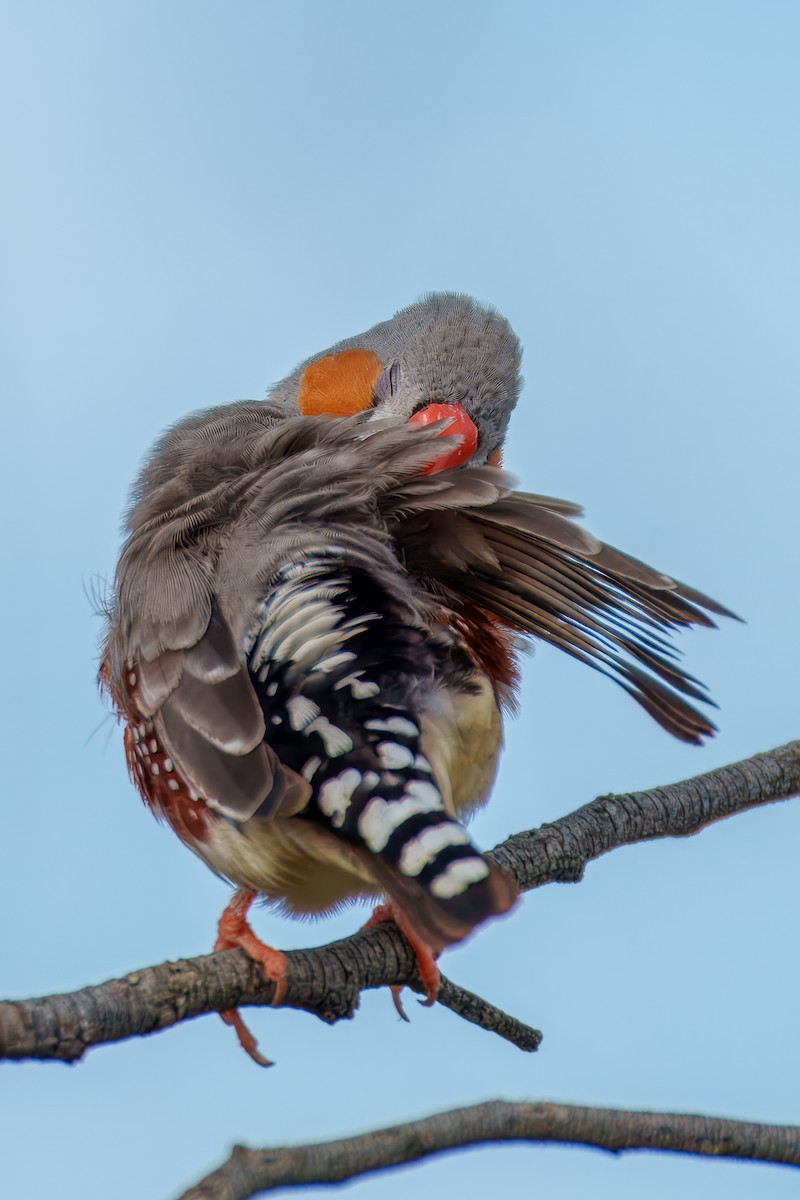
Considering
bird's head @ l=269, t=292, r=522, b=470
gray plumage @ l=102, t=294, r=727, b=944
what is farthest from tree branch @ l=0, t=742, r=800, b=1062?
bird's head @ l=269, t=292, r=522, b=470

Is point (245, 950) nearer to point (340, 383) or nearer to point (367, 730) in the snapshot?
point (367, 730)

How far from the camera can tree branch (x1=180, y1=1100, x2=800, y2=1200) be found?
67.7 inches

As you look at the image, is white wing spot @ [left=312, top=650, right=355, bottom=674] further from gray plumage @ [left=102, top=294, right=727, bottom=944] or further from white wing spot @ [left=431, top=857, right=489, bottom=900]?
white wing spot @ [left=431, top=857, right=489, bottom=900]

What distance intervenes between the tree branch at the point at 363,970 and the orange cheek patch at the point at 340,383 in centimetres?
158

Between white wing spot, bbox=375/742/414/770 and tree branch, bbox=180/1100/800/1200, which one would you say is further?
white wing spot, bbox=375/742/414/770

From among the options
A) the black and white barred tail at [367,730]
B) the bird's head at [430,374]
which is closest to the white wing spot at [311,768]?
the black and white barred tail at [367,730]

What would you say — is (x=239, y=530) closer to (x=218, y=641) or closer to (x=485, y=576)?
(x=218, y=641)

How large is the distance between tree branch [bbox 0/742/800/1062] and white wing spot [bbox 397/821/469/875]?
340 millimetres

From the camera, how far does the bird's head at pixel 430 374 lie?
12.5 ft

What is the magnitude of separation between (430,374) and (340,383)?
0.29 m

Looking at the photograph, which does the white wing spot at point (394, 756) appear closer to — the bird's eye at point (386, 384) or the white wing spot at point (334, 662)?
the white wing spot at point (334, 662)

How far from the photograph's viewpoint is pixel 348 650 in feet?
7.63

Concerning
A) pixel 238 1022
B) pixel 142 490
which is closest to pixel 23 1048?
pixel 238 1022

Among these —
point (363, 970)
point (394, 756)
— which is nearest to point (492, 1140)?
point (363, 970)
